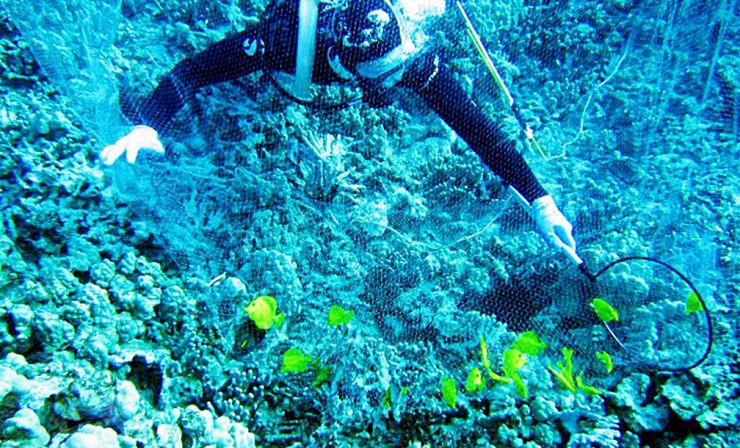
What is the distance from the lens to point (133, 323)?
2121mm

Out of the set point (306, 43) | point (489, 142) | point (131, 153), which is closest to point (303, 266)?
point (131, 153)

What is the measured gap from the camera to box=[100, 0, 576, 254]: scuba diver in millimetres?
1910

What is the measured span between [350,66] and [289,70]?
0.43m

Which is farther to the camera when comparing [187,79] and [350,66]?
[187,79]

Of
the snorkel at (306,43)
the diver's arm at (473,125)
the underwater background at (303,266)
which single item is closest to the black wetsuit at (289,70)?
the diver's arm at (473,125)

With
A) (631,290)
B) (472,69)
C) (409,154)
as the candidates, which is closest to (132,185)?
(409,154)

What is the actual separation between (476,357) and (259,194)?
1.80 m

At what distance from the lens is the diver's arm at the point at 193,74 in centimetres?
230

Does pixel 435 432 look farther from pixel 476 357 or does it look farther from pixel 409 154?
pixel 409 154

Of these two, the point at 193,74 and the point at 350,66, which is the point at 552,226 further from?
the point at 193,74

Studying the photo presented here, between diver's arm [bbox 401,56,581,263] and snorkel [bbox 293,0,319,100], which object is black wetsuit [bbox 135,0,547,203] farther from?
snorkel [bbox 293,0,319,100]

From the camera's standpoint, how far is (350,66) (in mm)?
1996

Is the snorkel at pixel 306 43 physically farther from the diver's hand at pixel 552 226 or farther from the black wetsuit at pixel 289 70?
the diver's hand at pixel 552 226

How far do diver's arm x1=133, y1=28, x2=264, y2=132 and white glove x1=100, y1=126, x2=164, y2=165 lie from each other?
14 centimetres
